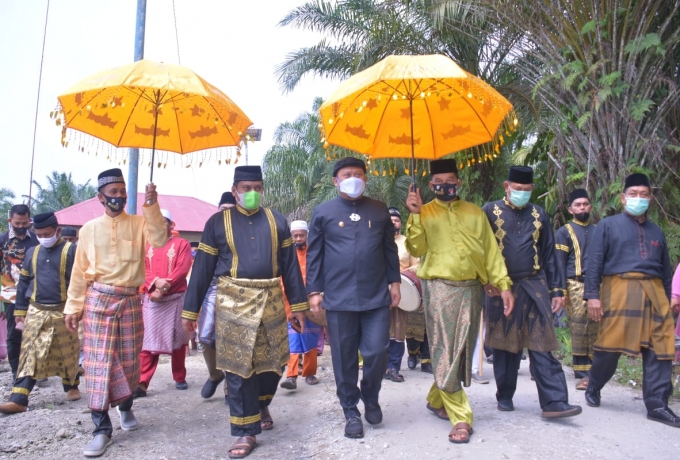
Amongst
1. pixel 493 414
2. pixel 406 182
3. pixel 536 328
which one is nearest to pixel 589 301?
pixel 536 328

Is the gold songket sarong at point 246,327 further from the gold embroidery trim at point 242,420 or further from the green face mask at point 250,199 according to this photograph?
the green face mask at point 250,199

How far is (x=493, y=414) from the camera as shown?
212 inches

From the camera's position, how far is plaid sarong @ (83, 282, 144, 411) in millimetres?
4965

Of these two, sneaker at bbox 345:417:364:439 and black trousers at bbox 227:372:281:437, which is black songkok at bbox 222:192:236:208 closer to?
black trousers at bbox 227:372:281:437

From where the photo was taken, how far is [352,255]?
4.97 meters

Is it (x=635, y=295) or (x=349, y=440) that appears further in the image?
(x=635, y=295)

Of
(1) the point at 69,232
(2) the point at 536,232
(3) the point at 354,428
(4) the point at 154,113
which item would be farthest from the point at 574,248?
(1) the point at 69,232

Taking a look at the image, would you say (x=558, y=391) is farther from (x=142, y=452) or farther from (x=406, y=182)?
(x=406, y=182)

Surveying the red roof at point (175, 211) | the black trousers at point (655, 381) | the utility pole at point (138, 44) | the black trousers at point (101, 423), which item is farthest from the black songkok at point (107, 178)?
the red roof at point (175, 211)

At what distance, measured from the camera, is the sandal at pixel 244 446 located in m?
4.65

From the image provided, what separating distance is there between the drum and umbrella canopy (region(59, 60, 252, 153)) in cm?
257

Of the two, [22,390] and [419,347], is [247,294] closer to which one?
[22,390]

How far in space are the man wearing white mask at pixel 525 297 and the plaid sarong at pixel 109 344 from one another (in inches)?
119

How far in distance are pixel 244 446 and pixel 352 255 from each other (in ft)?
5.43
